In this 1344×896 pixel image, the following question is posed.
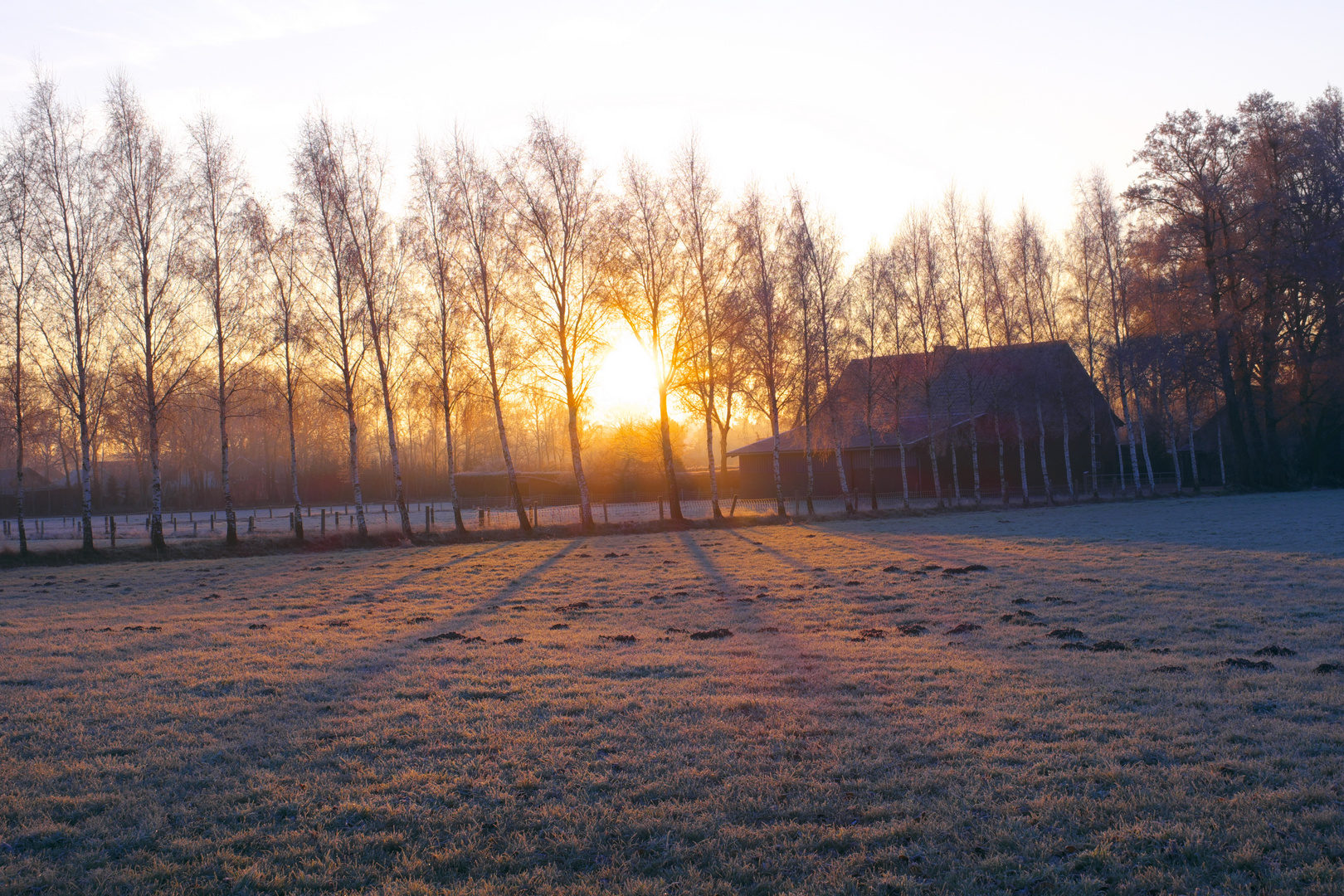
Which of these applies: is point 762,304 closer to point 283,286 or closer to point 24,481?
point 283,286

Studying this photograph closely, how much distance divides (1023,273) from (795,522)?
18.5 m

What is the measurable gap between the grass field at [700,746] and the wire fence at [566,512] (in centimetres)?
1968

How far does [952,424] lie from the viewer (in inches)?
1545

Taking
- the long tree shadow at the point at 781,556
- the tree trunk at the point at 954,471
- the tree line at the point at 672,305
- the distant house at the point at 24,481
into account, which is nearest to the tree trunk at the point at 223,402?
the tree line at the point at 672,305

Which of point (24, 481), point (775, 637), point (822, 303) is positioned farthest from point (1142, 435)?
point (24, 481)

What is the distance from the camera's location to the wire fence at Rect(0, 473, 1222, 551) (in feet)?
104

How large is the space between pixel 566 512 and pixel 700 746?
3089cm

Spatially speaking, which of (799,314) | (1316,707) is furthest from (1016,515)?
(1316,707)

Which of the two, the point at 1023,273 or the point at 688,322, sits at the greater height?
the point at 1023,273

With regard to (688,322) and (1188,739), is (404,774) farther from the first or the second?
(688,322)

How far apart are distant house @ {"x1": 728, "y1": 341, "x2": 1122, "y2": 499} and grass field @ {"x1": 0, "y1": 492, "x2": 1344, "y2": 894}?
23.1 meters

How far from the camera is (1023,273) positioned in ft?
126

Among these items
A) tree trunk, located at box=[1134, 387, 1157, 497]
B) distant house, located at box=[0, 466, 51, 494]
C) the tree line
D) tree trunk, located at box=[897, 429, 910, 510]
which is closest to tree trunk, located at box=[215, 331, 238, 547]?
the tree line

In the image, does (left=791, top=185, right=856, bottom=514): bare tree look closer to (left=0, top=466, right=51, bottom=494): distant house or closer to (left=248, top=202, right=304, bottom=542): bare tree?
(left=248, top=202, right=304, bottom=542): bare tree
